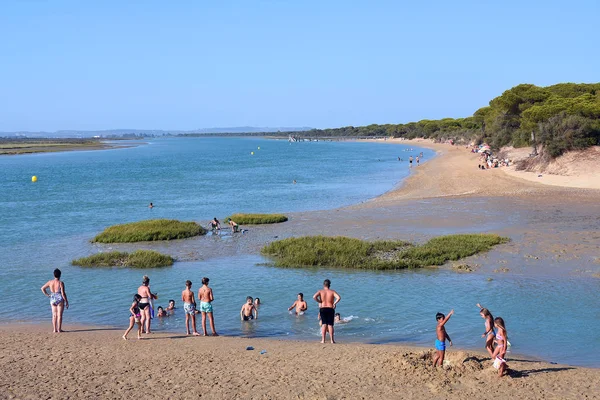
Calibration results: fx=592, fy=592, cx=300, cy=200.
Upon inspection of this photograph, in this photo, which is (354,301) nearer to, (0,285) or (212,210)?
(0,285)

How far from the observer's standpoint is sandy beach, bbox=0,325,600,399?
34.6 ft

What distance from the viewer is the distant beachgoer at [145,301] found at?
14.4 m

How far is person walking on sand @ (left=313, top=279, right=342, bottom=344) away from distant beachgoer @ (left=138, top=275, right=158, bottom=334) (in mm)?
4149

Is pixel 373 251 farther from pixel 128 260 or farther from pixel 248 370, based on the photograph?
pixel 248 370

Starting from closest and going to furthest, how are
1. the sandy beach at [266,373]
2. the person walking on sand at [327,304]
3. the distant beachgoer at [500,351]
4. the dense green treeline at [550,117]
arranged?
the sandy beach at [266,373]
the distant beachgoer at [500,351]
the person walking on sand at [327,304]
the dense green treeline at [550,117]

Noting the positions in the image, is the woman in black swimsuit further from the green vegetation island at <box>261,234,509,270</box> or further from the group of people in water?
the green vegetation island at <box>261,234,509,270</box>

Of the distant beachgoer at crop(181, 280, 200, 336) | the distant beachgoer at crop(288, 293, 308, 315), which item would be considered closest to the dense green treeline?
the distant beachgoer at crop(288, 293, 308, 315)

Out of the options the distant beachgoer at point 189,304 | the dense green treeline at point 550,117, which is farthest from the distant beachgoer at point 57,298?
the dense green treeline at point 550,117

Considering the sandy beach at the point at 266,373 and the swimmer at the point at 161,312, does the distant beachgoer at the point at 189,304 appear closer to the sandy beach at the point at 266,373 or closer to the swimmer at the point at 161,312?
the sandy beach at the point at 266,373

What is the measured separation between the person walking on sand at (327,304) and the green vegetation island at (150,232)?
17435mm

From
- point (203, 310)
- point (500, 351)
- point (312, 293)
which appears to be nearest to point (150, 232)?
point (312, 293)

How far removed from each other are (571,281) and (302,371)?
11430 millimetres

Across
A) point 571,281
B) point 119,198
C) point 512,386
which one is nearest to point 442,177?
point 119,198

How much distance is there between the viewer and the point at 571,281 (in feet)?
62.5
